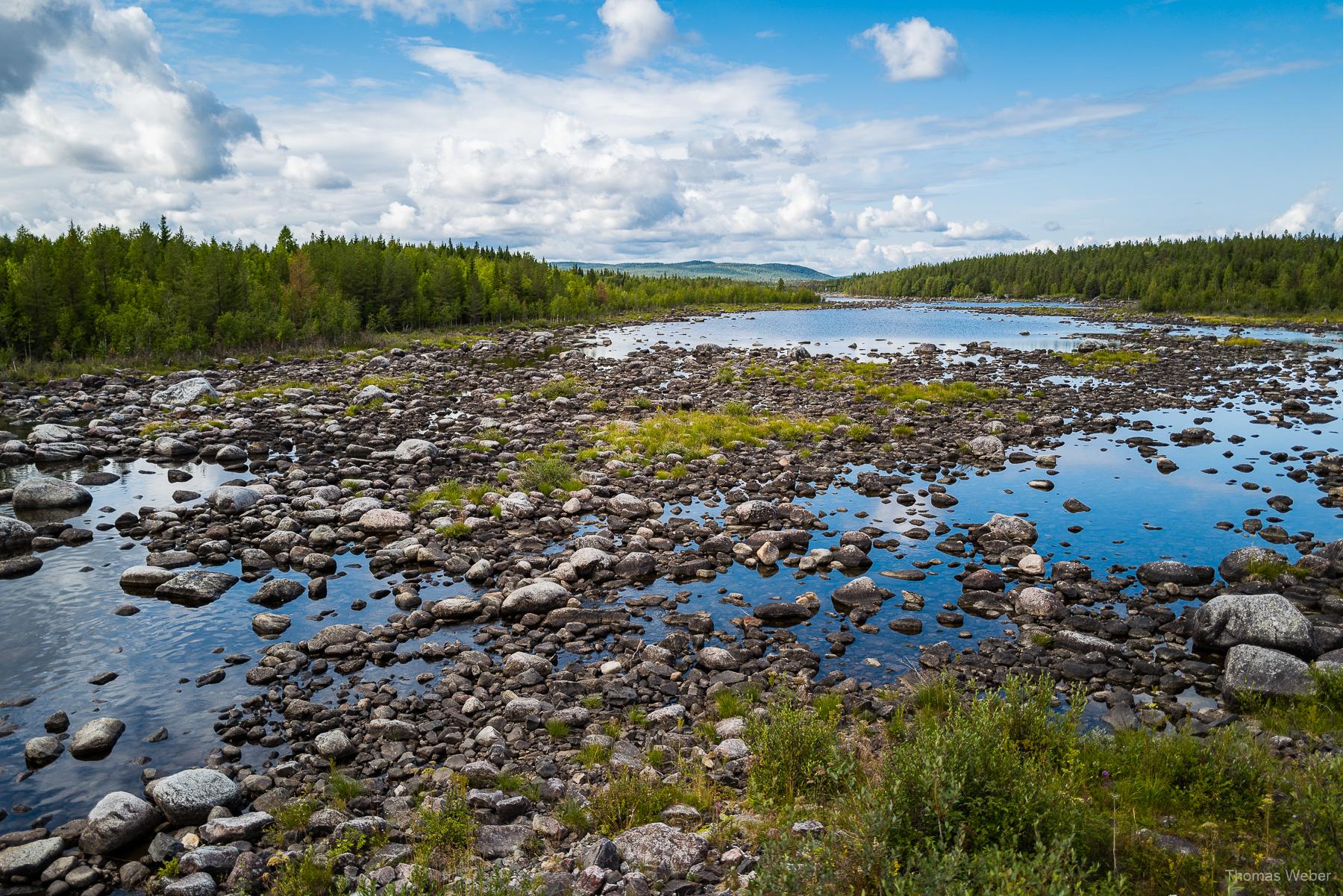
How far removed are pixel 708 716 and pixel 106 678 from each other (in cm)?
1127

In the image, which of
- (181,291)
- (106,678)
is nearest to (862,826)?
(106,678)

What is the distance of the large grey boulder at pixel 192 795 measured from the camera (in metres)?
9.08

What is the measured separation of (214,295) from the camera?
64188 millimetres

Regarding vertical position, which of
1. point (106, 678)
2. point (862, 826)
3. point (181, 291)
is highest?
point (181, 291)

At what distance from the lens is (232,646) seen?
14203mm

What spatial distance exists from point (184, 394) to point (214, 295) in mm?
29243

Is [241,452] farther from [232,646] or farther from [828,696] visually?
[828,696]

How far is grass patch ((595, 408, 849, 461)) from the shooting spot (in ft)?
96.2

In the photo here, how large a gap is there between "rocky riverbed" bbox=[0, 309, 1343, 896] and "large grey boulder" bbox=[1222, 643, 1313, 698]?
6 centimetres

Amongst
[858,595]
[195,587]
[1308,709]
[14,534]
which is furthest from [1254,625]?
[14,534]

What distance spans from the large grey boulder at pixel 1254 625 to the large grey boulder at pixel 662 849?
1168 cm

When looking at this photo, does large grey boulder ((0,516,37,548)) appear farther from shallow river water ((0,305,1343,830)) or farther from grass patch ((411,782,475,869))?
grass patch ((411,782,475,869))

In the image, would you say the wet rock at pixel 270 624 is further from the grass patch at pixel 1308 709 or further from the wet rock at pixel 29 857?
the grass patch at pixel 1308 709

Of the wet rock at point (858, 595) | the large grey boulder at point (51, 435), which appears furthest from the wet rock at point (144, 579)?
the large grey boulder at point (51, 435)
